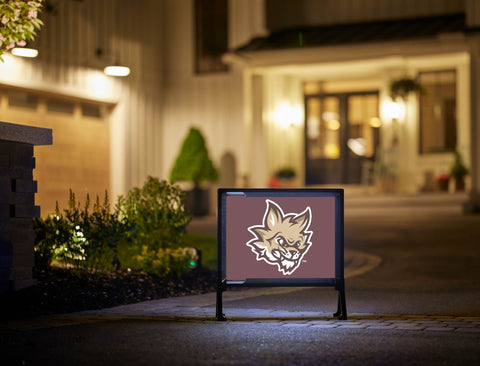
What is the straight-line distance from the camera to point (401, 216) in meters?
17.0

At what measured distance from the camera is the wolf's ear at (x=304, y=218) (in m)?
6.65

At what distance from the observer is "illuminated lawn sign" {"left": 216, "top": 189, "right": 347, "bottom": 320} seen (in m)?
6.64

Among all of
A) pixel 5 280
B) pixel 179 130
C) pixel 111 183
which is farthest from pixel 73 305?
pixel 179 130

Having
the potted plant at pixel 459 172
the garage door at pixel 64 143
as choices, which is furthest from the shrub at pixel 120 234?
the potted plant at pixel 459 172

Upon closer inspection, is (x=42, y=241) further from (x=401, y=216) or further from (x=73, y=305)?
(x=401, y=216)

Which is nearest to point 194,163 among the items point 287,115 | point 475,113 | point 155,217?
point 287,115

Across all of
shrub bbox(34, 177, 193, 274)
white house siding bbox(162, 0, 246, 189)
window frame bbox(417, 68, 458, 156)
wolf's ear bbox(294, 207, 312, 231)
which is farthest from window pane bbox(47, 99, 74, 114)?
wolf's ear bbox(294, 207, 312, 231)

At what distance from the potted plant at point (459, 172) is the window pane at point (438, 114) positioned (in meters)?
1.69

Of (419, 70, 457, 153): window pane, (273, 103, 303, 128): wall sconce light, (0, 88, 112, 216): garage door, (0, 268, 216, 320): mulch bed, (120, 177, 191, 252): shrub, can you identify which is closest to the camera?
(0, 268, 216, 320): mulch bed

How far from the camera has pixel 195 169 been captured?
20422mm

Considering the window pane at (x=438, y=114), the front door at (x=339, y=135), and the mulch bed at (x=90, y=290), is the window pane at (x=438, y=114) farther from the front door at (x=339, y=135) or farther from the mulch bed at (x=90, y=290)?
the mulch bed at (x=90, y=290)

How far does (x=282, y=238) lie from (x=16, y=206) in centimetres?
260

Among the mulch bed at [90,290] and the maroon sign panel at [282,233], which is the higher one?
the maroon sign panel at [282,233]

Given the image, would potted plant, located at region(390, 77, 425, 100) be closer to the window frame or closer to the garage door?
the window frame
